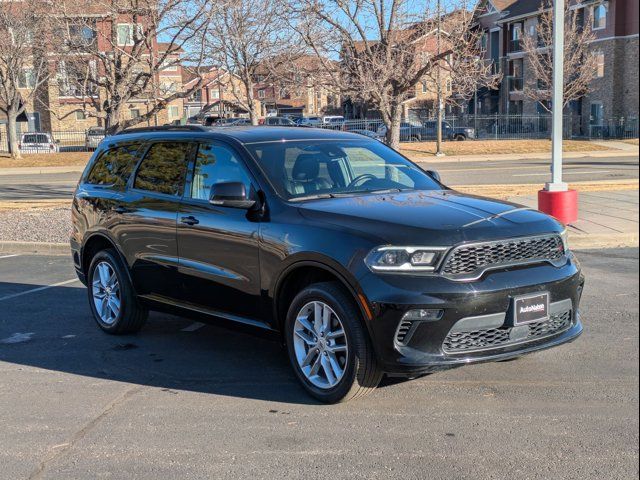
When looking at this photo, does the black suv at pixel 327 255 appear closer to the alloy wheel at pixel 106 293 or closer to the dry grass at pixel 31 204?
the alloy wheel at pixel 106 293

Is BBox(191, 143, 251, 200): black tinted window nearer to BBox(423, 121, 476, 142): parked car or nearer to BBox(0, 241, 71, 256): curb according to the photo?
BBox(0, 241, 71, 256): curb

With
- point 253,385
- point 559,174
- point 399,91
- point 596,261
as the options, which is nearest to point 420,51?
point 399,91

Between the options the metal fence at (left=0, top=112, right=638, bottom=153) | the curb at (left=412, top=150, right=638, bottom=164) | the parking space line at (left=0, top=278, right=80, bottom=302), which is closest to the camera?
the parking space line at (left=0, top=278, right=80, bottom=302)

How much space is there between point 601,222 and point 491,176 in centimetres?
1178

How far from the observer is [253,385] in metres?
5.25

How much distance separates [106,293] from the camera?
681cm

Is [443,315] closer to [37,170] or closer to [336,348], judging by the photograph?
[336,348]

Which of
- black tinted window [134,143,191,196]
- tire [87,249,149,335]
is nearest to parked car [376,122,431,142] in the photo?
tire [87,249,149,335]

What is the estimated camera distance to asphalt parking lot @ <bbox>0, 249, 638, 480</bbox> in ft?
12.8

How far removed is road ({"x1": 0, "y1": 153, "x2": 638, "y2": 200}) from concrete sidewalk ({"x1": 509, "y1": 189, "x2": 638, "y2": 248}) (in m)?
4.83

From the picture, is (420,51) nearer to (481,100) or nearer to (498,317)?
(498,317)

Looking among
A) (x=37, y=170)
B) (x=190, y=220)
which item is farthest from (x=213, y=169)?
(x=37, y=170)

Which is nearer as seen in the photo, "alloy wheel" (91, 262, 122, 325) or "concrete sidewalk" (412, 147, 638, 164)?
"alloy wheel" (91, 262, 122, 325)

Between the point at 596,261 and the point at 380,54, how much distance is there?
6.74 metres
